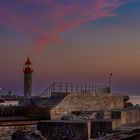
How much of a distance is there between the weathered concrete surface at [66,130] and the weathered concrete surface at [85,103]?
12.1 ft

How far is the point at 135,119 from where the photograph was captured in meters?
29.5

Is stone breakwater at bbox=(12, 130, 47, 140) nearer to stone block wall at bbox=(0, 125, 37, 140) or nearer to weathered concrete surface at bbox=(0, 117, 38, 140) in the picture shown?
stone block wall at bbox=(0, 125, 37, 140)

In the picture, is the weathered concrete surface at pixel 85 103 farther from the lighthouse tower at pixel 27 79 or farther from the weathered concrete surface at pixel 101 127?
the lighthouse tower at pixel 27 79

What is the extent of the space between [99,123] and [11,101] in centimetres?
1445

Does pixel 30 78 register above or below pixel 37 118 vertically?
above

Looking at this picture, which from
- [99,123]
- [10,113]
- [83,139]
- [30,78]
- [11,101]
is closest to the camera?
[83,139]

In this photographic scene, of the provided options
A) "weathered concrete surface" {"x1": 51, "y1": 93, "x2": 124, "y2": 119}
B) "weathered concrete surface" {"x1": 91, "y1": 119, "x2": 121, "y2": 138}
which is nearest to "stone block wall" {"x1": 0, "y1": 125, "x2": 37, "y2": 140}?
"weathered concrete surface" {"x1": 91, "y1": 119, "x2": 121, "y2": 138}

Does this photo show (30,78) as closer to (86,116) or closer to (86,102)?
(86,102)

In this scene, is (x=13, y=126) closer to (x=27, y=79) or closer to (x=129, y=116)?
(x=129, y=116)

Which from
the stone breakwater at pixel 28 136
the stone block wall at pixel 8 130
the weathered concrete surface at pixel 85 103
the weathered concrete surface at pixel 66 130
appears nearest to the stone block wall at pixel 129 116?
the weathered concrete surface at pixel 85 103

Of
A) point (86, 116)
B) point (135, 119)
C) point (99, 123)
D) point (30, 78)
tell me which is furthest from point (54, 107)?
point (30, 78)

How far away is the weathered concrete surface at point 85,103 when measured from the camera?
24531mm

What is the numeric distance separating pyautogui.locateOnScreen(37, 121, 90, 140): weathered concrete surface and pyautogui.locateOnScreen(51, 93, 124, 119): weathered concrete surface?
3.67 metres

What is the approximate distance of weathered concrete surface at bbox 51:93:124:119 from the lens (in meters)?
24.5
